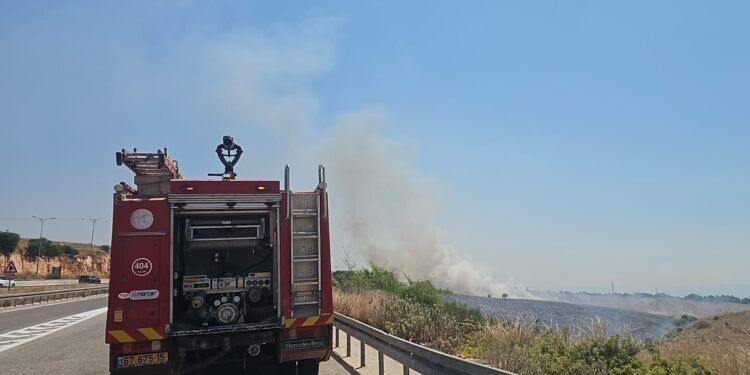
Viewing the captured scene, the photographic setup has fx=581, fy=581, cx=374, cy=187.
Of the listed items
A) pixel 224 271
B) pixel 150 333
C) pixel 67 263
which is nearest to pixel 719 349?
pixel 224 271

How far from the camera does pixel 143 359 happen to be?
7.12 meters

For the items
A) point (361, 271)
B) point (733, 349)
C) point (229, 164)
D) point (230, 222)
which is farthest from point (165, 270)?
point (361, 271)

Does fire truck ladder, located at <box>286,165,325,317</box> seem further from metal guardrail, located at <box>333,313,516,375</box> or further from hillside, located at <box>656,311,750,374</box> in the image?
hillside, located at <box>656,311,750,374</box>

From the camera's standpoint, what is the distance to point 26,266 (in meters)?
92.8

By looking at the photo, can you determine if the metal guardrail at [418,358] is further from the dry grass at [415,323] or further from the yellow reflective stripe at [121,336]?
the yellow reflective stripe at [121,336]

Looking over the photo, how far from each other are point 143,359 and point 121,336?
39cm

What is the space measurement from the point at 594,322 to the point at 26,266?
104 metres

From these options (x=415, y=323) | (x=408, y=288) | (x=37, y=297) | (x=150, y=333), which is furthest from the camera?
(x=37, y=297)

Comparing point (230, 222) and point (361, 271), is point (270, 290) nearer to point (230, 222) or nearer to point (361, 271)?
point (230, 222)

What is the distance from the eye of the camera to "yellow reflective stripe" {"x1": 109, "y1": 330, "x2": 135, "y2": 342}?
7016 mm

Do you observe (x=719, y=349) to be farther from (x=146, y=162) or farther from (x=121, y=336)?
(x=146, y=162)

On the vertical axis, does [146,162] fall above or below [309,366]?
above

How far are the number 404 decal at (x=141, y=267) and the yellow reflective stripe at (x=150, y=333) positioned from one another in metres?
0.68

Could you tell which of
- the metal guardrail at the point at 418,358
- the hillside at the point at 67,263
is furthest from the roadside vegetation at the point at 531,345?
the hillside at the point at 67,263
